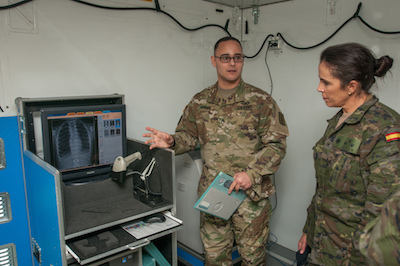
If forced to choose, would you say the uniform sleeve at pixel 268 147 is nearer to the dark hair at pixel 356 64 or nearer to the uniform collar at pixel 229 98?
the uniform collar at pixel 229 98

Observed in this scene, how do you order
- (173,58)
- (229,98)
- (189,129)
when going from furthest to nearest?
1. (173,58)
2. (189,129)
3. (229,98)

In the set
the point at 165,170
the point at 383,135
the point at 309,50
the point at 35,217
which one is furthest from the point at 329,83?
the point at 35,217

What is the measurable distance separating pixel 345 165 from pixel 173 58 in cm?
157

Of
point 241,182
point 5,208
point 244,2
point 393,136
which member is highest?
point 244,2

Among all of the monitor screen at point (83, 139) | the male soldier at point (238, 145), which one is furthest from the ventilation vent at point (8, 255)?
the male soldier at point (238, 145)

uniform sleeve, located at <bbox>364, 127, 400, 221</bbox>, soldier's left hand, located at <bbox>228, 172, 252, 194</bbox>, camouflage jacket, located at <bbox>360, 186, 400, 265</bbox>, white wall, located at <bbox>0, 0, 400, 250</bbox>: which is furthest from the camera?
white wall, located at <bbox>0, 0, 400, 250</bbox>

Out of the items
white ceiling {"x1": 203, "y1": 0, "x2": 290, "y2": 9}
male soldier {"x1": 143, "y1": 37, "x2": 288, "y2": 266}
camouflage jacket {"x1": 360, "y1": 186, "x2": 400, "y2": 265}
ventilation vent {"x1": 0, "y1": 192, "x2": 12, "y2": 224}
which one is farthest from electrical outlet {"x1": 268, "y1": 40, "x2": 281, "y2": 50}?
ventilation vent {"x1": 0, "y1": 192, "x2": 12, "y2": 224}

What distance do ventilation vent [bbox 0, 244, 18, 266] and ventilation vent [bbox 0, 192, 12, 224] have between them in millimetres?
152

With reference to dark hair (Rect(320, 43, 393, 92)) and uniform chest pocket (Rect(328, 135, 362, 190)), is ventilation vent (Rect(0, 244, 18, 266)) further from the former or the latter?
dark hair (Rect(320, 43, 393, 92))

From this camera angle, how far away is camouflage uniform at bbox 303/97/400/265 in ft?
3.88

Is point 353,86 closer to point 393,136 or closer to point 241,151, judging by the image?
point 393,136

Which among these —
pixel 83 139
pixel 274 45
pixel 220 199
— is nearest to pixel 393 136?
pixel 220 199

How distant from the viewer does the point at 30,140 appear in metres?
1.74

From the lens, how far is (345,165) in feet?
4.32
